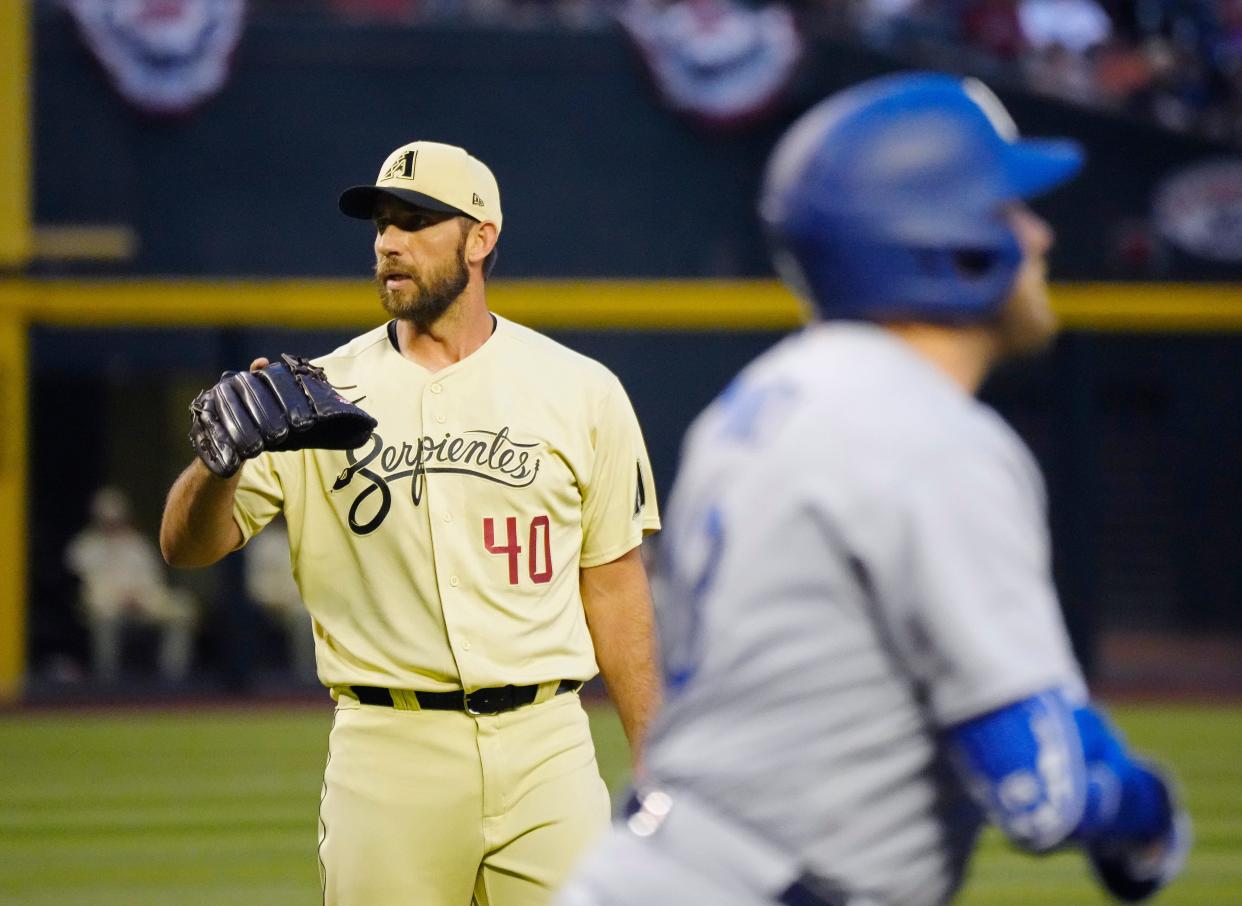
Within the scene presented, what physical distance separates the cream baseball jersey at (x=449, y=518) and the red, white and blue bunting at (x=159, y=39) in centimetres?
1275

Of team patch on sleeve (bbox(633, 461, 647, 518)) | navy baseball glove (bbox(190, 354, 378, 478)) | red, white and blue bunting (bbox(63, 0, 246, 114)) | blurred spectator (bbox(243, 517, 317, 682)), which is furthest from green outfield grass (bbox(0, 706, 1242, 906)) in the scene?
red, white and blue bunting (bbox(63, 0, 246, 114))

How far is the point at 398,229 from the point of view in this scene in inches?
155

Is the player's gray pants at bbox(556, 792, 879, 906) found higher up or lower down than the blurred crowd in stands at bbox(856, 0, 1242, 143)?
higher up

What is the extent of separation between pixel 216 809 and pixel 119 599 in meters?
5.54

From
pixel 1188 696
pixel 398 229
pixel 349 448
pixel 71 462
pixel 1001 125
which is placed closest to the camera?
pixel 1001 125

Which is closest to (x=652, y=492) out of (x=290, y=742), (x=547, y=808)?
(x=547, y=808)

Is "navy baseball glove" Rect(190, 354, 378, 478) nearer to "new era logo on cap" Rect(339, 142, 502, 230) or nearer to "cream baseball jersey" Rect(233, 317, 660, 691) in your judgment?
"cream baseball jersey" Rect(233, 317, 660, 691)

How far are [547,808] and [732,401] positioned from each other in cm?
182

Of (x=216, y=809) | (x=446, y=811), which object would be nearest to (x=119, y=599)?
(x=216, y=809)

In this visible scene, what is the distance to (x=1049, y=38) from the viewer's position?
1795cm

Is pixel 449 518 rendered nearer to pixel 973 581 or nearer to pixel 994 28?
pixel 973 581

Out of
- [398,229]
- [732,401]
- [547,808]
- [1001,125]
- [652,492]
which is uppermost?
[1001,125]

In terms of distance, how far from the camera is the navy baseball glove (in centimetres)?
339

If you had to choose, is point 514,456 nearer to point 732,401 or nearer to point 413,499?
point 413,499
